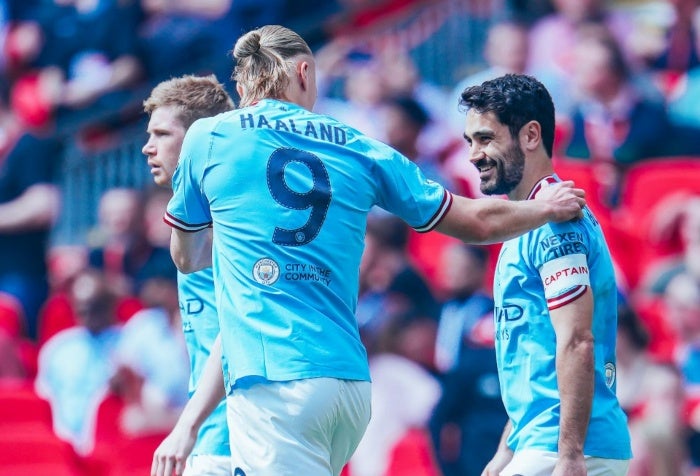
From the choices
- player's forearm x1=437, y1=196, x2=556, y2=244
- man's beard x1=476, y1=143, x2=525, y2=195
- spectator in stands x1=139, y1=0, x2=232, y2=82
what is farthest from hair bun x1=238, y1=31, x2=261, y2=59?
spectator in stands x1=139, y1=0, x2=232, y2=82

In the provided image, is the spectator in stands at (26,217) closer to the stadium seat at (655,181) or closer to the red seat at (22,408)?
the red seat at (22,408)

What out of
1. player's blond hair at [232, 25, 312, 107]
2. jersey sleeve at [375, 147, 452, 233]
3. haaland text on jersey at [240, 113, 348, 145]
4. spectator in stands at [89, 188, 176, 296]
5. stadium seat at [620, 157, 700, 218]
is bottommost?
spectator in stands at [89, 188, 176, 296]

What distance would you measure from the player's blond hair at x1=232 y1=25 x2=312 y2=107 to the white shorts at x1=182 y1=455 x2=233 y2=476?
135 centimetres

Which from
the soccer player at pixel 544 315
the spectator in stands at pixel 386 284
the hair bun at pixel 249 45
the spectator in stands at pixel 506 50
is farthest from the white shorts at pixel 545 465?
the spectator in stands at pixel 506 50

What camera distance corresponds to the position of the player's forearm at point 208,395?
4375 mm

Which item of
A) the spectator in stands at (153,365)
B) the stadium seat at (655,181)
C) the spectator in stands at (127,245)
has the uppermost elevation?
the stadium seat at (655,181)

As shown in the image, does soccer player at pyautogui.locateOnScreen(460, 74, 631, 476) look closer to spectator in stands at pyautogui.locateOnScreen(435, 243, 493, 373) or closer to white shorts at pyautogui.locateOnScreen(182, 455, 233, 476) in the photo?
white shorts at pyautogui.locateOnScreen(182, 455, 233, 476)

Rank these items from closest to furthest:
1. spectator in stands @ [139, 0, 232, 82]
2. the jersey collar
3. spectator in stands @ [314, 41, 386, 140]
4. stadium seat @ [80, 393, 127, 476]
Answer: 1. the jersey collar
2. stadium seat @ [80, 393, 127, 476]
3. spectator in stands @ [314, 41, 386, 140]
4. spectator in stands @ [139, 0, 232, 82]

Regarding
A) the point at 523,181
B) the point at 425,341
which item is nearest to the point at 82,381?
the point at 425,341

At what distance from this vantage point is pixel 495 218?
4.11 metres

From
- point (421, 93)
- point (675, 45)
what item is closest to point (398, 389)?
point (421, 93)

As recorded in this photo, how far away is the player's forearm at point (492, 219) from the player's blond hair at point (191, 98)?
1.34m

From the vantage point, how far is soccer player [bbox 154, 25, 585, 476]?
3.89 meters

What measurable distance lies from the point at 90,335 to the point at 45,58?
15.8 feet
